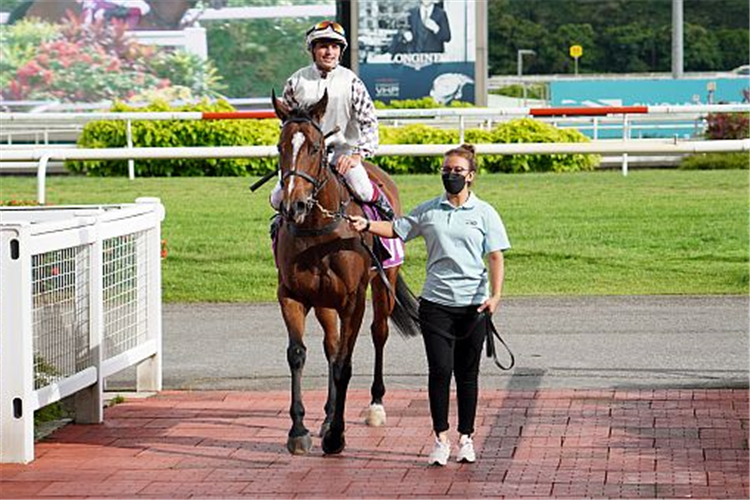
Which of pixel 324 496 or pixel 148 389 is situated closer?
pixel 324 496

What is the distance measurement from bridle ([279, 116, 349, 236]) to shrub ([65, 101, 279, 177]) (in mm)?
15135

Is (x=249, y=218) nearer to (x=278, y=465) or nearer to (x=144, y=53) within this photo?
(x=278, y=465)

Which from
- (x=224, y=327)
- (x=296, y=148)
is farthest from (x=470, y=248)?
(x=224, y=327)

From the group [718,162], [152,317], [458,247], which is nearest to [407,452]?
[458,247]

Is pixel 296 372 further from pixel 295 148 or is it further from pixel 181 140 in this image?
pixel 181 140

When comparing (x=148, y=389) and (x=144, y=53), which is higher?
(x=144, y=53)

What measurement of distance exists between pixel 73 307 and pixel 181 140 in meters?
16.1

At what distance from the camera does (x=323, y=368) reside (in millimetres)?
11492

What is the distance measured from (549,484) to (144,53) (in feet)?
93.9

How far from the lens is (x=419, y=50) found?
3344 centimetres

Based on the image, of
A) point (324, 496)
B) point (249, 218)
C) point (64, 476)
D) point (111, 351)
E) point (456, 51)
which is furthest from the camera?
point (456, 51)

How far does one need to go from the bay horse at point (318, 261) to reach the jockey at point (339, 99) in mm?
164

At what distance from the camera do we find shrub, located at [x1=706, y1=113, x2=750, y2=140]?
26.0 metres

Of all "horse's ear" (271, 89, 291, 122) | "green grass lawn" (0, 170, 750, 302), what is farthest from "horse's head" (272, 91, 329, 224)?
"green grass lawn" (0, 170, 750, 302)
